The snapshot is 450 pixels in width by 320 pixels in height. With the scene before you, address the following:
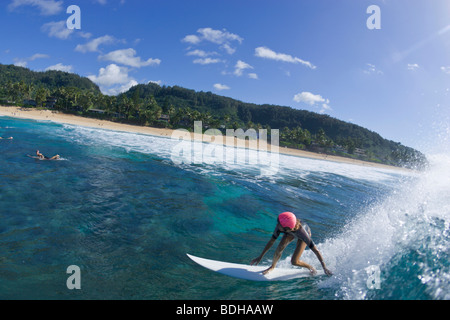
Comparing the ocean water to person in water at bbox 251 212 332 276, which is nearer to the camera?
the ocean water

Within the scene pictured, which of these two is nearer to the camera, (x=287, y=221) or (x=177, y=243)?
(x=287, y=221)

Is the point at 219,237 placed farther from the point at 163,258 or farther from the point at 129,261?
the point at 129,261

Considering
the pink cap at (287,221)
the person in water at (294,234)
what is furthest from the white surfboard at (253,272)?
the pink cap at (287,221)

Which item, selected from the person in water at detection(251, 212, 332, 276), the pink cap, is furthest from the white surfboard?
the pink cap

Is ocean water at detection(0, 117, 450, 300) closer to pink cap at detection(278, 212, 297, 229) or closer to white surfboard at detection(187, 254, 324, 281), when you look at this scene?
white surfboard at detection(187, 254, 324, 281)

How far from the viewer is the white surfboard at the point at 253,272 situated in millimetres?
6172

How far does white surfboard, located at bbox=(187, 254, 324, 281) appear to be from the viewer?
6.17 meters

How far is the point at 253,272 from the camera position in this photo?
6.32m

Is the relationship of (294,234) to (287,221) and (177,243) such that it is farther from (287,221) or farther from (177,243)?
(177,243)

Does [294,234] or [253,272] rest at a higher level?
[294,234]

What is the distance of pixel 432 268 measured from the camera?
4.91m

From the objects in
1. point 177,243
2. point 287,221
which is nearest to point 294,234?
point 287,221
